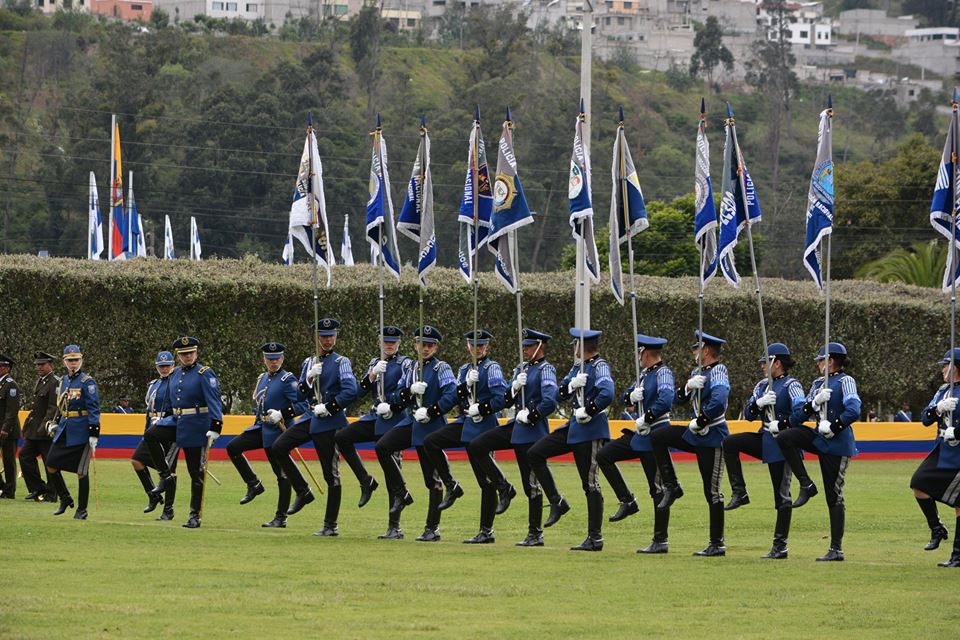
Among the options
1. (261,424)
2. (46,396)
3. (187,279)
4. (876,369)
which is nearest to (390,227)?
(261,424)

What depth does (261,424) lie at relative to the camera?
61.5ft

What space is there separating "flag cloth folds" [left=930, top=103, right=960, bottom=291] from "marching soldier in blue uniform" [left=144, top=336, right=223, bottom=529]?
8.08 m

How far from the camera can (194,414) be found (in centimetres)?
1839

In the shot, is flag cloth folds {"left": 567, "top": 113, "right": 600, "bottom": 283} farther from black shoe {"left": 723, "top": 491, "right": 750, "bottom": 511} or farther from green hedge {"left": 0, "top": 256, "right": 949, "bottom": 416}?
green hedge {"left": 0, "top": 256, "right": 949, "bottom": 416}

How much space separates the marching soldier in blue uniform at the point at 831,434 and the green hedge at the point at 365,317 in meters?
19.2

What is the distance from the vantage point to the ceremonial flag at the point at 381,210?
19750 millimetres

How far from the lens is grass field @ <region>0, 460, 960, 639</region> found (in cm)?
1152

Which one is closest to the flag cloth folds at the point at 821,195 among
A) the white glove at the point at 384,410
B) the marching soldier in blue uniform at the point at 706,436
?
the marching soldier in blue uniform at the point at 706,436

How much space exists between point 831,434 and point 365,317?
66.3ft

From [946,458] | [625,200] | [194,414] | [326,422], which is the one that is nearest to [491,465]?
[326,422]

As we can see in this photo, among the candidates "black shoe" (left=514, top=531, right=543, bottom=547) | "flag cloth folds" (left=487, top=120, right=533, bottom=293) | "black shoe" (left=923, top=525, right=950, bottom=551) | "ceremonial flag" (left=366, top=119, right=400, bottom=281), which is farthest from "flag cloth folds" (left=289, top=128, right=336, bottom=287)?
"black shoe" (left=923, top=525, right=950, bottom=551)

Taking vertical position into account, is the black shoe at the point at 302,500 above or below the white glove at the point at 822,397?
below

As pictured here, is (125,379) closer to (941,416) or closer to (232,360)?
(232,360)

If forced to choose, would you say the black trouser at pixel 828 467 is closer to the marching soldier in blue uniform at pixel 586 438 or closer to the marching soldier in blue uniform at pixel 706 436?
the marching soldier in blue uniform at pixel 706 436
